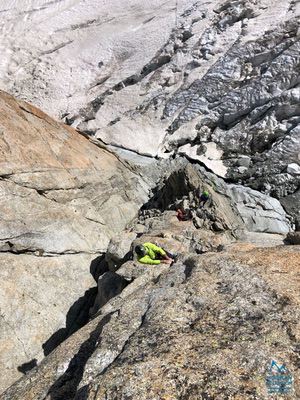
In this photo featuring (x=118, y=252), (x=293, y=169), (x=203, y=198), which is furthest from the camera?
(x=293, y=169)

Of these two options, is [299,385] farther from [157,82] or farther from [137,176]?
[157,82]

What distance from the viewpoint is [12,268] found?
15.5 metres

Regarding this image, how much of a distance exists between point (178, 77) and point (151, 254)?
83.1ft

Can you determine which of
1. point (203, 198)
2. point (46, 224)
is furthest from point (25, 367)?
→ point (203, 198)

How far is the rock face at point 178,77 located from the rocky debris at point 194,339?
17.5 metres

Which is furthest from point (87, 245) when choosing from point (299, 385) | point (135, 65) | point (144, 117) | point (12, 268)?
point (135, 65)

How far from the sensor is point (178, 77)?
3559cm

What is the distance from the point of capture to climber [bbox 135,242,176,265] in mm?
13327

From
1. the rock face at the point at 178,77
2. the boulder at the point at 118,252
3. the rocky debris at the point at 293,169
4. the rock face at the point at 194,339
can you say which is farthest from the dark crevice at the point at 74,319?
the rocky debris at the point at 293,169

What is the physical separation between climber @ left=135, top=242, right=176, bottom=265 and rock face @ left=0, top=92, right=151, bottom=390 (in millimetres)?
3792

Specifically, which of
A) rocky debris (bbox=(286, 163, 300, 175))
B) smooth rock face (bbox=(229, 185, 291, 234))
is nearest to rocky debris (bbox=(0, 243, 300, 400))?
smooth rock face (bbox=(229, 185, 291, 234))

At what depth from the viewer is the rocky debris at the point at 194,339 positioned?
5941mm

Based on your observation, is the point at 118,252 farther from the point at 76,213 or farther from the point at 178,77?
the point at 178,77

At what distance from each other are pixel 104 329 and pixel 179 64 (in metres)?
32.0
